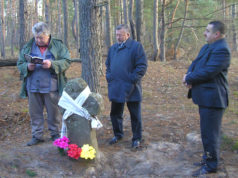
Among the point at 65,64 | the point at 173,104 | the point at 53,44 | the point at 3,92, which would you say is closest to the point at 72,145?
the point at 65,64

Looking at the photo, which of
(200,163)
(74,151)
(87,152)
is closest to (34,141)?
(74,151)

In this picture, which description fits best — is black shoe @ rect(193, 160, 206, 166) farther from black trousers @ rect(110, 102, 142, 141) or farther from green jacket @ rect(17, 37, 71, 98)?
green jacket @ rect(17, 37, 71, 98)

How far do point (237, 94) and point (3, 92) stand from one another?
8.34 metres

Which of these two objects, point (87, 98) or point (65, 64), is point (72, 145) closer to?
point (87, 98)

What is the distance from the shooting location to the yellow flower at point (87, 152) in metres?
3.76

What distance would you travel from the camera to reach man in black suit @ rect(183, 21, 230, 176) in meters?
3.20

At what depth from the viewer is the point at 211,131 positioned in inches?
133

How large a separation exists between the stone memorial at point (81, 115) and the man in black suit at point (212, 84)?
4.62 feet

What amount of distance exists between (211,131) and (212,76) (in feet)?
2.47

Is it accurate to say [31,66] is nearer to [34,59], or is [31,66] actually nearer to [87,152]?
[34,59]

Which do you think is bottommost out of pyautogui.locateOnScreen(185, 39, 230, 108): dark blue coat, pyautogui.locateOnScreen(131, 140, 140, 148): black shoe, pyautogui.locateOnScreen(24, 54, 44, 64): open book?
pyautogui.locateOnScreen(131, 140, 140, 148): black shoe

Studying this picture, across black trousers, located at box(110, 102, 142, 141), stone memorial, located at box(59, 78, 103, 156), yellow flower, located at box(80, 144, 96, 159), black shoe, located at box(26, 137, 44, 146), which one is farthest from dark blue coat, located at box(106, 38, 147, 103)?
black shoe, located at box(26, 137, 44, 146)

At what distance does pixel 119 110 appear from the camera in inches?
179

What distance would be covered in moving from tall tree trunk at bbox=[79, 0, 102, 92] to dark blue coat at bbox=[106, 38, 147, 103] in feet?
4.61
